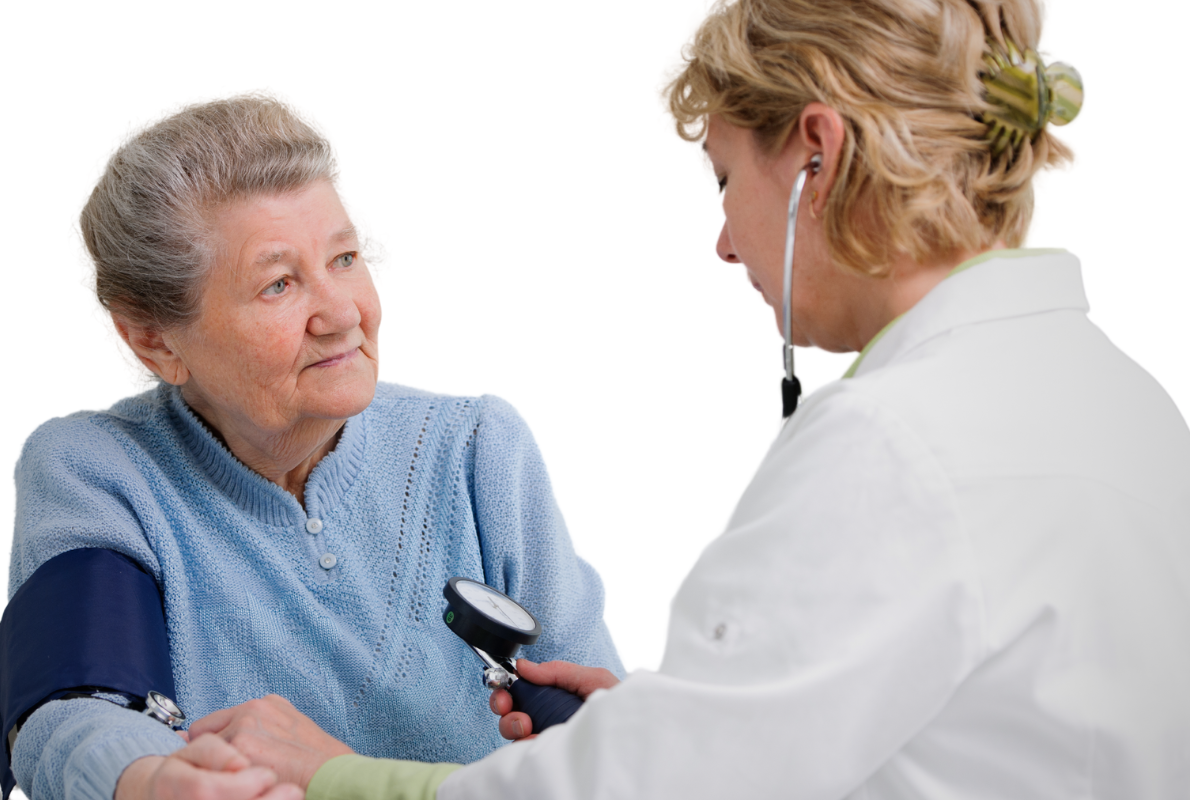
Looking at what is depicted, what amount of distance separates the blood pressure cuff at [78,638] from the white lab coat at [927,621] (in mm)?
613

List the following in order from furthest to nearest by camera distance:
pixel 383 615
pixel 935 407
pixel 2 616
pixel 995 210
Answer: pixel 383 615
pixel 2 616
pixel 995 210
pixel 935 407

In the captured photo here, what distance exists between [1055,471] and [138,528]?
1213 millimetres

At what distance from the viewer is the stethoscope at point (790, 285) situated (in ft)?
3.77

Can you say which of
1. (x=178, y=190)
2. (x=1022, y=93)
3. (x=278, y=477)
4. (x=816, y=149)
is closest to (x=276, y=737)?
(x=278, y=477)

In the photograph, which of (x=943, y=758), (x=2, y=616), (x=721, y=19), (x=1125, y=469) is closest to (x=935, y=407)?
(x=1125, y=469)

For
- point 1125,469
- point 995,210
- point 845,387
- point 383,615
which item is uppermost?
point 995,210

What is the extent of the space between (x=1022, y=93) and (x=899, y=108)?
5.2 inches

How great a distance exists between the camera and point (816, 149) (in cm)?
114

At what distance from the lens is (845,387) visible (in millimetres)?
959

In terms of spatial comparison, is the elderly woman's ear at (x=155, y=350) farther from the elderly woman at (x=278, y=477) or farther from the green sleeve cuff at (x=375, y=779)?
the green sleeve cuff at (x=375, y=779)

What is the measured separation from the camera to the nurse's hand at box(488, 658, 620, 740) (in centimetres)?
146

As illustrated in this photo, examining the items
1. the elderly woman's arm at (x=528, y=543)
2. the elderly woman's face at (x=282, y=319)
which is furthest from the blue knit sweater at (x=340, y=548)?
the elderly woman's face at (x=282, y=319)

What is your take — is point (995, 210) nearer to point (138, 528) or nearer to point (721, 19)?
point (721, 19)

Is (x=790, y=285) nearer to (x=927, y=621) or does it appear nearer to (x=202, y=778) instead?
(x=927, y=621)
